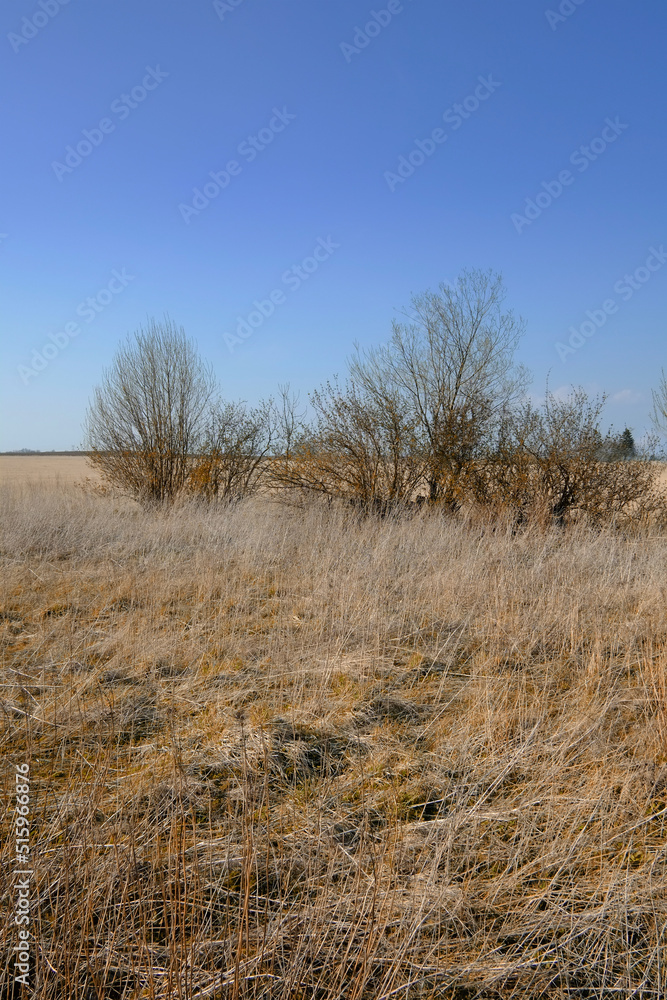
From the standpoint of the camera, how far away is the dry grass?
1.85 metres

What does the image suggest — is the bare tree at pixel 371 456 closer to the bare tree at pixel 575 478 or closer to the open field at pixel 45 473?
the bare tree at pixel 575 478

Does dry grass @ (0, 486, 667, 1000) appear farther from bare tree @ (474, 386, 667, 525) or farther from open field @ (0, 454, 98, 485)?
open field @ (0, 454, 98, 485)

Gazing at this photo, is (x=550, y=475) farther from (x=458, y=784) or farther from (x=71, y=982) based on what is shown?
(x=71, y=982)

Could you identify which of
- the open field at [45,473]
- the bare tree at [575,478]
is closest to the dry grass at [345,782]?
the bare tree at [575,478]

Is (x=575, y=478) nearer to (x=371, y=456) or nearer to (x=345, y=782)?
(x=371, y=456)

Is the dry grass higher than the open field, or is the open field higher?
the open field

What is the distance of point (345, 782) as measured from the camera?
2820 millimetres

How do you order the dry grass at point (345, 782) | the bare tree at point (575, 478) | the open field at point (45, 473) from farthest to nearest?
the open field at point (45, 473), the bare tree at point (575, 478), the dry grass at point (345, 782)

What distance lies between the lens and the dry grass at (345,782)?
1.85 metres

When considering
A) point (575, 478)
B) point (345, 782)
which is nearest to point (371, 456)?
point (575, 478)

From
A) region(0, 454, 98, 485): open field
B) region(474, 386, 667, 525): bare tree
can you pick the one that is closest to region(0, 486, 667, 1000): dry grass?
region(474, 386, 667, 525): bare tree

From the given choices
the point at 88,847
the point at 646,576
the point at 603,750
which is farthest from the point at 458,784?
the point at 646,576

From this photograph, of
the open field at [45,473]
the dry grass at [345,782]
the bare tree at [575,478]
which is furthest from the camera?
the open field at [45,473]

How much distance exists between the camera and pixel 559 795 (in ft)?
8.73
